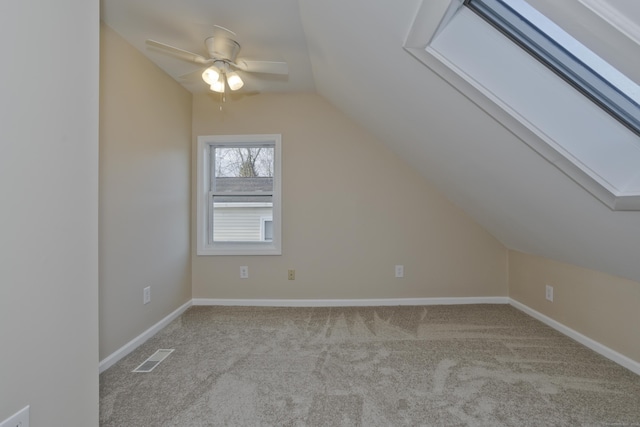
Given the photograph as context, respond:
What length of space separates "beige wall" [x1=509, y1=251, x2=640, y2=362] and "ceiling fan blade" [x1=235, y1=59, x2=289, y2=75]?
105 inches

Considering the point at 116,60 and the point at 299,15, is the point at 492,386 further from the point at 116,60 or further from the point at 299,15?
the point at 116,60

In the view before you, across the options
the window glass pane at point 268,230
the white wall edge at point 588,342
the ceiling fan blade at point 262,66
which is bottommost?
the white wall edge at point 588,342

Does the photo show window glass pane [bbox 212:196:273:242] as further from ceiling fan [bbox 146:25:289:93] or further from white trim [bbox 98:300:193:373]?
ceiling fan [bbox 146:25:289:93]

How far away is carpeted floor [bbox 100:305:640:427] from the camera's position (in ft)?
4.66

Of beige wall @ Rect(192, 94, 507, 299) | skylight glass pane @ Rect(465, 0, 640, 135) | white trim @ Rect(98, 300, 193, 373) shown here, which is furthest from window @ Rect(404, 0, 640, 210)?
white trim @ Rect(98, 300, 193, 373)

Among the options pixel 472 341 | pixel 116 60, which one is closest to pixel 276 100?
pixel 116 60

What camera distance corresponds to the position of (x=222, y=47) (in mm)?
1987

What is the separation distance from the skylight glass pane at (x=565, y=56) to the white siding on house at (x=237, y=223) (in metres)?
2.55

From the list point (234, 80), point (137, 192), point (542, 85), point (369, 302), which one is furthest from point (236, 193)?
point (542, 85)

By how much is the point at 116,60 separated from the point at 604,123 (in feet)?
9.19
